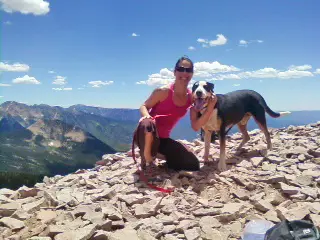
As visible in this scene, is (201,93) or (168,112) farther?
(168,112)

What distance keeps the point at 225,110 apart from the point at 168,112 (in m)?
1.67

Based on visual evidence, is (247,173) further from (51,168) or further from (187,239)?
(51,168)

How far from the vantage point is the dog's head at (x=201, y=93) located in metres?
6.58

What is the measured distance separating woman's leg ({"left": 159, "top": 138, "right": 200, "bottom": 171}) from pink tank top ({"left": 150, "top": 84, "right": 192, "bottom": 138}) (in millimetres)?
207

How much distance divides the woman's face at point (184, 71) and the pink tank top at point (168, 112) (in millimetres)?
350

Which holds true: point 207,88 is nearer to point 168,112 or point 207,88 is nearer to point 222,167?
point 168,112

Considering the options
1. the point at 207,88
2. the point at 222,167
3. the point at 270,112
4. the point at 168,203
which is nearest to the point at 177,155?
the point at 222,167

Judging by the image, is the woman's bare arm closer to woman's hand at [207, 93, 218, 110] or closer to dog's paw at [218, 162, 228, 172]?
woman's hand at [207, 93, 218, 110]

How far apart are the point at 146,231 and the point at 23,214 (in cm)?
204

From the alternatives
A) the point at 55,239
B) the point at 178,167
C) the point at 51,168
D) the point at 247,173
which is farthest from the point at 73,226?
the point at 51,168

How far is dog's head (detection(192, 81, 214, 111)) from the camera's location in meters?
6.58

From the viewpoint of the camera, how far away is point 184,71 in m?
6.57

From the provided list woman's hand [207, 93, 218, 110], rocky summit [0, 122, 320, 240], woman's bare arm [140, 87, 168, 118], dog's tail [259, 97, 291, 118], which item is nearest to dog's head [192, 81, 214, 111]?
woman's hand [207, 93, 218, 110]

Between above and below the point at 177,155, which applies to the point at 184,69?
above
